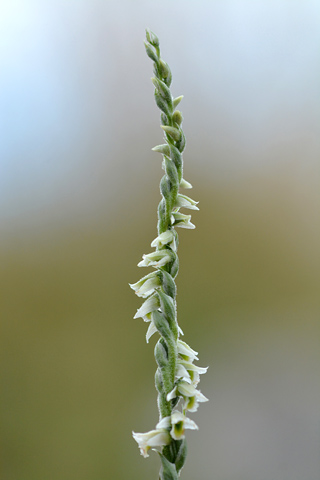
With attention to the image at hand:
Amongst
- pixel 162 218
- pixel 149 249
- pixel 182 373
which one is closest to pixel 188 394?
pixel 182 373

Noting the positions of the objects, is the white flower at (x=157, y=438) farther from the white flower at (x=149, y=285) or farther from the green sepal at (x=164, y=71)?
the green sepal at (x=164, y=71)

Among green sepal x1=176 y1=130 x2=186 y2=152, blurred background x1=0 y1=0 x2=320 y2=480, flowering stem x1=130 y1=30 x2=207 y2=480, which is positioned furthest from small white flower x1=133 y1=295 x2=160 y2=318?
blurred background x1=0 y1=0 x2=320 y2=480

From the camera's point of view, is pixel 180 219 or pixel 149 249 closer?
pixel 180 219

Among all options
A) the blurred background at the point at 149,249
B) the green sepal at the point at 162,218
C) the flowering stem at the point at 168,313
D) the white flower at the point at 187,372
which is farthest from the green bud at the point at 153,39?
the blurred background at the point at 149,249

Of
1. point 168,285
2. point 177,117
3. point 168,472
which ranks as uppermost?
point 177,117

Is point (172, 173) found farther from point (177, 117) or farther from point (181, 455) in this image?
point (181, 455)
